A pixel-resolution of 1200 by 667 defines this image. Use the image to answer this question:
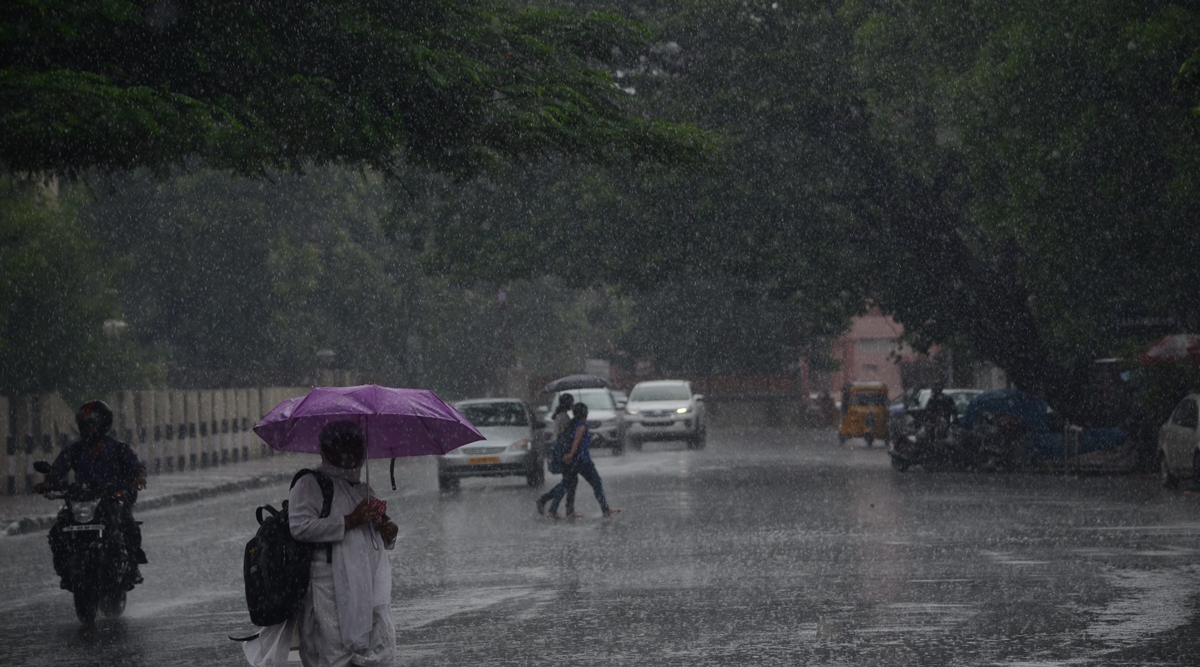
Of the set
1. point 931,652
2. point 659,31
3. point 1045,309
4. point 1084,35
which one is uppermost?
point 659,31

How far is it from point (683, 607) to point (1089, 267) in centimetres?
1836

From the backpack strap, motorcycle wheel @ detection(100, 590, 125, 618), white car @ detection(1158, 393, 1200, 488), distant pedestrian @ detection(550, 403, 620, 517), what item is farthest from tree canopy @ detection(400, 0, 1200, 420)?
the backpack strap

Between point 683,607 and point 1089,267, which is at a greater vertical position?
point 1089,267

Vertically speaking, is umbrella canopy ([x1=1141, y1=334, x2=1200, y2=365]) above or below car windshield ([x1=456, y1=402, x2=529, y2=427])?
above

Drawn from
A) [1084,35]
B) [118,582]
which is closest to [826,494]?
[1084,35]

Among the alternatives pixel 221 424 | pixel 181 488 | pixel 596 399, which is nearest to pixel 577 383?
pixel 596 399

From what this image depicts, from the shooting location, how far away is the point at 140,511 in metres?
24.9

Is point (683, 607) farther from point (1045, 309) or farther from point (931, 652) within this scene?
point (1045, 309)

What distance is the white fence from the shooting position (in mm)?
26547

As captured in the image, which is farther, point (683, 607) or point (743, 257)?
point (743, 257)

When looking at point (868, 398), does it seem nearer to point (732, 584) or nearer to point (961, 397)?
point (961, 397)

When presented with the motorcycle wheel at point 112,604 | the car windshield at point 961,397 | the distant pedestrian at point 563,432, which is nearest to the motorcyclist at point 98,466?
the motorcycle wheel at point 112,604

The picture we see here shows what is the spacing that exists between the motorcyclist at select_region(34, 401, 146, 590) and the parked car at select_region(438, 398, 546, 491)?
14.4 meters

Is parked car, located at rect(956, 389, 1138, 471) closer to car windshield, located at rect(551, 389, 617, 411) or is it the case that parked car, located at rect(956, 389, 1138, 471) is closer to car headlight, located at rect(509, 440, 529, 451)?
car headlight, located at rect(509, 440, 529, 451)
